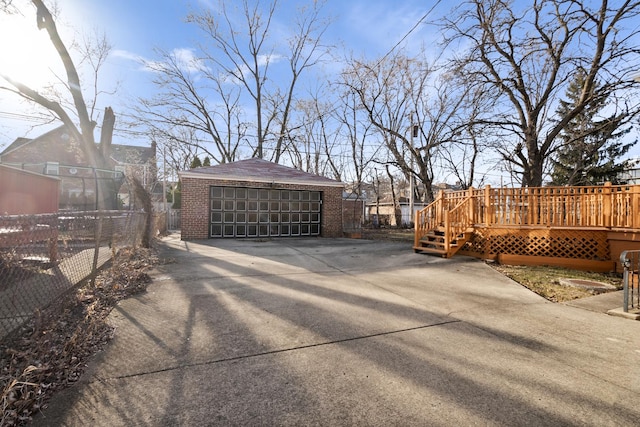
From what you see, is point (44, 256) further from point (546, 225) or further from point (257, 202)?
point (546, 225)

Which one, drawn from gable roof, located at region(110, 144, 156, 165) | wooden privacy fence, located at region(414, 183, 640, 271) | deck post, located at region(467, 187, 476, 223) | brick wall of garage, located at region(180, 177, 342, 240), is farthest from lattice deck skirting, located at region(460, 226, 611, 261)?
gable roof, located at region(110, 144, 156, 165)

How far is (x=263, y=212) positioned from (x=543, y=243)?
1037cm

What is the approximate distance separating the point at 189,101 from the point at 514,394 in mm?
27036

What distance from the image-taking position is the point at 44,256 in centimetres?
547

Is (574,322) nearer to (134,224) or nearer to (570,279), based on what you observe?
(570,279)

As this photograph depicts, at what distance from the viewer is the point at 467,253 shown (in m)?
8.86

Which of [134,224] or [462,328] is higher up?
[134,224]

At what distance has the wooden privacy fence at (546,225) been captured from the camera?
709cm

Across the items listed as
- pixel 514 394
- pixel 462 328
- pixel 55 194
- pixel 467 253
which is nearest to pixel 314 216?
pixel 467 253

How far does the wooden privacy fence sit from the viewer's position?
23.3 ft

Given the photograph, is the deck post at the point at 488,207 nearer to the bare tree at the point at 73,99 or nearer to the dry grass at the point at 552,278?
the dry grass at the point at 552,278

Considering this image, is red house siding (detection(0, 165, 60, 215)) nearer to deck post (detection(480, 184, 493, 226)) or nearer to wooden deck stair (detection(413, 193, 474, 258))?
wooden deck stair (detection(413, 193, 474, 258))

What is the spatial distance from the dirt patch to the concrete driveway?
0.42 ft

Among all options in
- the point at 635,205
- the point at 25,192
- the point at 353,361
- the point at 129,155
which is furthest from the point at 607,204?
the point at 129,155
